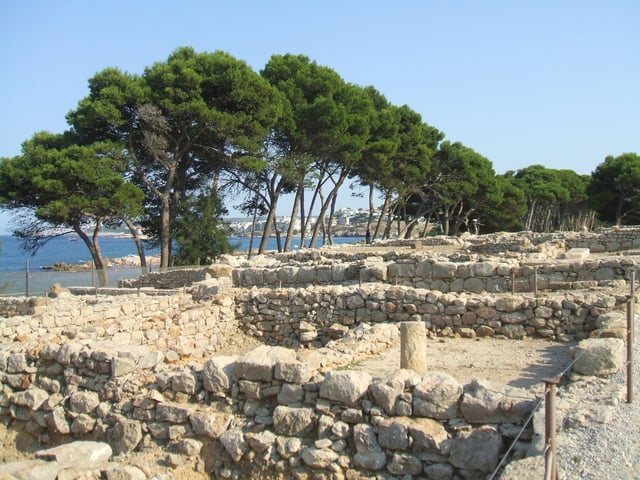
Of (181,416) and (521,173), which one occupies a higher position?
(521,173)

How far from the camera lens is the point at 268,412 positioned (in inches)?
250

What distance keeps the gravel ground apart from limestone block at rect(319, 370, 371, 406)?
1.87 m

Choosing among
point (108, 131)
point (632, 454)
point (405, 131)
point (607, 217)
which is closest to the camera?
point (632, 454)

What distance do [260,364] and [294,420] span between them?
743 mm

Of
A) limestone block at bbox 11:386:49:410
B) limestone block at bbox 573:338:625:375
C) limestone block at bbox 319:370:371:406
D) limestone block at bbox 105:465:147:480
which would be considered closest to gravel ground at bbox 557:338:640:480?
limestone block at bbox 573:338:625:375

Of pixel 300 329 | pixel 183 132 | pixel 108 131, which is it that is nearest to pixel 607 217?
pixel 183 132

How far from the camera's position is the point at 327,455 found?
5.76 m

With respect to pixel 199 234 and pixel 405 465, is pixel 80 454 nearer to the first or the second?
pixel 405 465

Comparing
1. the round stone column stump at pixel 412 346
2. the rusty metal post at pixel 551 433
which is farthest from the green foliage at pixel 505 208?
the rusty metal post at pixel 551 433

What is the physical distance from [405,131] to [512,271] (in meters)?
32.1

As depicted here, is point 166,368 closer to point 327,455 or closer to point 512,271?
point 327,455

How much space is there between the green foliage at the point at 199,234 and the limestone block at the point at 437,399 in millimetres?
25105

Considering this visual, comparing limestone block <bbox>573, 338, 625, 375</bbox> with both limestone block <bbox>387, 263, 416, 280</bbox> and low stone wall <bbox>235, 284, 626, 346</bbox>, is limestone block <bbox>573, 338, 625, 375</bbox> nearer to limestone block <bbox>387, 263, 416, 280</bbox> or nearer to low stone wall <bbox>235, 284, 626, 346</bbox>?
low stone wall <bbox>235, 284, 626, 346</bbox>

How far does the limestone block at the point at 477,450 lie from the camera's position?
5109 mm
